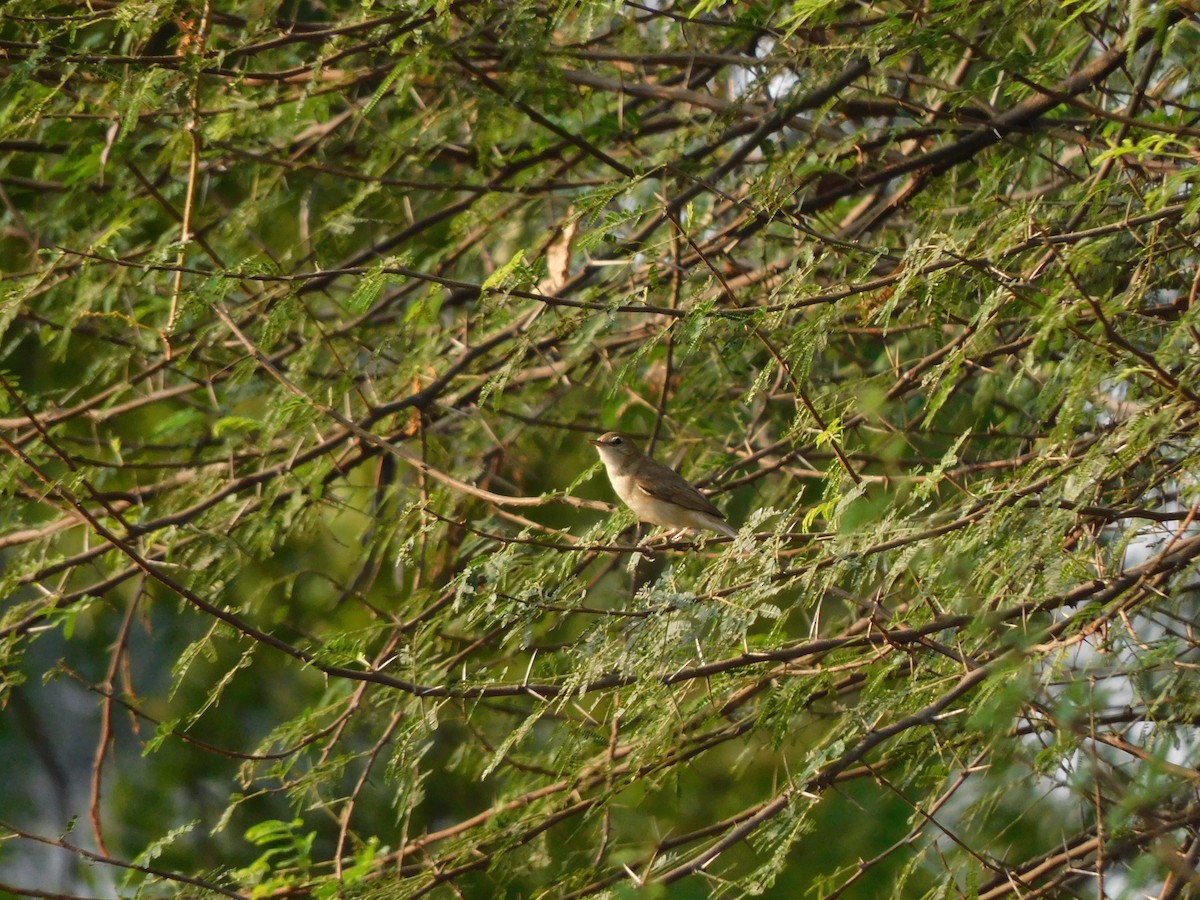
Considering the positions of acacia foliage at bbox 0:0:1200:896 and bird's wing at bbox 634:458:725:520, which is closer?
acacia foliage at bbox 0:0:1200:896

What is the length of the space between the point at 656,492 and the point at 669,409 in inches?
16.6

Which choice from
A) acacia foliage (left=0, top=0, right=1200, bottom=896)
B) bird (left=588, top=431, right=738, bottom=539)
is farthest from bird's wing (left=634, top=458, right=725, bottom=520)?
acacia foliage (left=0, top=0, right=1200, bottom=896)

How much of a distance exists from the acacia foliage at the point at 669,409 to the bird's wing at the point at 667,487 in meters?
0.19

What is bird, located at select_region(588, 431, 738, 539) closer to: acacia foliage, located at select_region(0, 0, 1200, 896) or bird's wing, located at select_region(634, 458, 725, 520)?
bird's wing, located at select_region(634, 458, 725, 520)

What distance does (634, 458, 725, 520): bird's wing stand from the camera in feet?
19.4

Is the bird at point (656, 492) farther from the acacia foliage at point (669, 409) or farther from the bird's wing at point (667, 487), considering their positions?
the acacia foliage at point (669, 409)

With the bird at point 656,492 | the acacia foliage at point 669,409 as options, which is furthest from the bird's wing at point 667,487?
the acacia foliage at point 669,409

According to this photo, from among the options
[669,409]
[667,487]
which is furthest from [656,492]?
[669,409]

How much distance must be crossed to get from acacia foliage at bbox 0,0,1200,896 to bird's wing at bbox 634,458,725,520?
0.62ft

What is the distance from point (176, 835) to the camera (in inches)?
157

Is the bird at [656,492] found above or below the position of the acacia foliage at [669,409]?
below

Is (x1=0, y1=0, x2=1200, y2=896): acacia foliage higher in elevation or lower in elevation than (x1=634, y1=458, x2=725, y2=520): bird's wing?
higher

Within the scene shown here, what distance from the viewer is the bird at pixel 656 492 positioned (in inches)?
232

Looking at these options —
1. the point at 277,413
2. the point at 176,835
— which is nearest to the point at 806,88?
the point at 277,413
